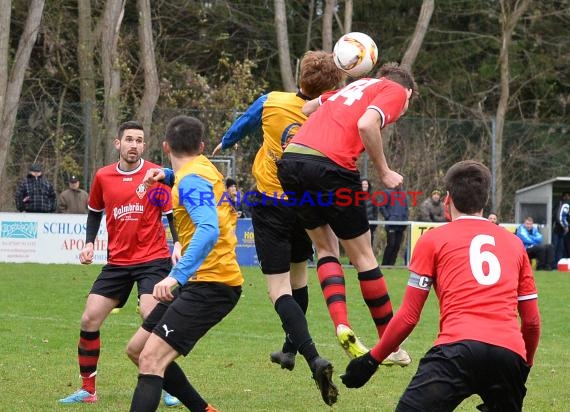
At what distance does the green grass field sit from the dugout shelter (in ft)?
26.7

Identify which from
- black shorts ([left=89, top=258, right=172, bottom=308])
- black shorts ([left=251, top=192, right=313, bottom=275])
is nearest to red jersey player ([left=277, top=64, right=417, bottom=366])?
black shorts ([left=251, top=192, right=313, bottom=275])

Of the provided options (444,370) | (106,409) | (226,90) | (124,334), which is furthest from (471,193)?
(226,90)

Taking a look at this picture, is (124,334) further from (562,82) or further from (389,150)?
(562,82)

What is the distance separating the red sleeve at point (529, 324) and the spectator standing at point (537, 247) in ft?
62.3

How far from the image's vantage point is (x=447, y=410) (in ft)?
→ 17.2

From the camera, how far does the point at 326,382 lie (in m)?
6.96

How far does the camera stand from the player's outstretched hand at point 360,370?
5488mm

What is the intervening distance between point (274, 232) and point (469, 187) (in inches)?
113

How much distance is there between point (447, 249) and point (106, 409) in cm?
360

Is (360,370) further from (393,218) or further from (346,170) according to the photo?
(393,218)

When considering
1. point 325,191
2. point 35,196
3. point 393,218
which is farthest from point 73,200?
point 325,191

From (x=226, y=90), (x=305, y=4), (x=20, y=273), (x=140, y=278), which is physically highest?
(x=305, y=4)

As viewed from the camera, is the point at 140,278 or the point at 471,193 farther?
the point at 140,278

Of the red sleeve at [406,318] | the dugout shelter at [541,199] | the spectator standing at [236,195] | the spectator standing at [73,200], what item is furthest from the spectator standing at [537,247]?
the red sleeve at [406,318]
